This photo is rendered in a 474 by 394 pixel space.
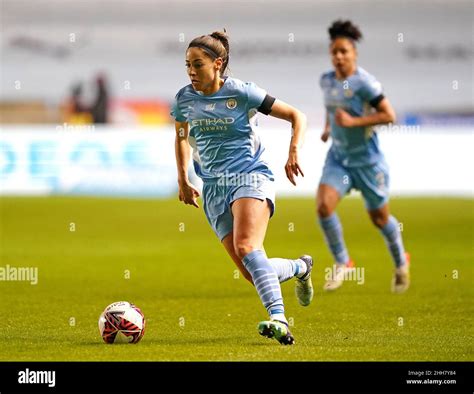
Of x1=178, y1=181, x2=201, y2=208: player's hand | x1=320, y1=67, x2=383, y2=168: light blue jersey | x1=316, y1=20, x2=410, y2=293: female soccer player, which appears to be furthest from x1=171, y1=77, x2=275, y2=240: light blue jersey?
x1=320, y1=67, x2=383, y2=168: light blue jersey

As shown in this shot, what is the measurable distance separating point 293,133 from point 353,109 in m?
3.94

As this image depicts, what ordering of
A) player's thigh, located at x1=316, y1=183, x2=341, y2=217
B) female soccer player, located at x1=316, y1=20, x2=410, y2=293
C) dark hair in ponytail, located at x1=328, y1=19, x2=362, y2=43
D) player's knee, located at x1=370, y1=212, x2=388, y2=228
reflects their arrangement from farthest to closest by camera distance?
player's knee, located at x1=370, y1=212, x2=388, y2=228 → player's thigh, located at x1=316, y1=183, x2=341, y2=217 → female soccer player, located at x1=316, y1=20, x2=410, y2=293 → dark hair in ponytail, located at x1=328, y1=19, x2=362, y2=43

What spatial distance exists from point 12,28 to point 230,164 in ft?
78.6

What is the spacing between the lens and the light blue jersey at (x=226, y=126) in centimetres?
852

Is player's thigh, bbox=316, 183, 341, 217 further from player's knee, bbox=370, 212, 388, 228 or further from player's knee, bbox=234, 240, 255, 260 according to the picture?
player's knee, bbox=234, 240, 255, 260

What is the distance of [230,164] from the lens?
860cm

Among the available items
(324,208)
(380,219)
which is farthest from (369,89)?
(380,219)

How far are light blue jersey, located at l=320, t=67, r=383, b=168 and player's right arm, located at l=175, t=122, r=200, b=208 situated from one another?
3498mm

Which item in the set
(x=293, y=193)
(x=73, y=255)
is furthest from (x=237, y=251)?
(x=293, y=193)

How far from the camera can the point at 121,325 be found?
841 centimetres

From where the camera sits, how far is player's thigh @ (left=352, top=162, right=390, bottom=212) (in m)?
12.4

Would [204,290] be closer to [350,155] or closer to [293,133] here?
[350,155]

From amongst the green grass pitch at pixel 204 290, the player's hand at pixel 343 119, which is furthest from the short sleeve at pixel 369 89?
the green grass pitch at pixel 204 290
